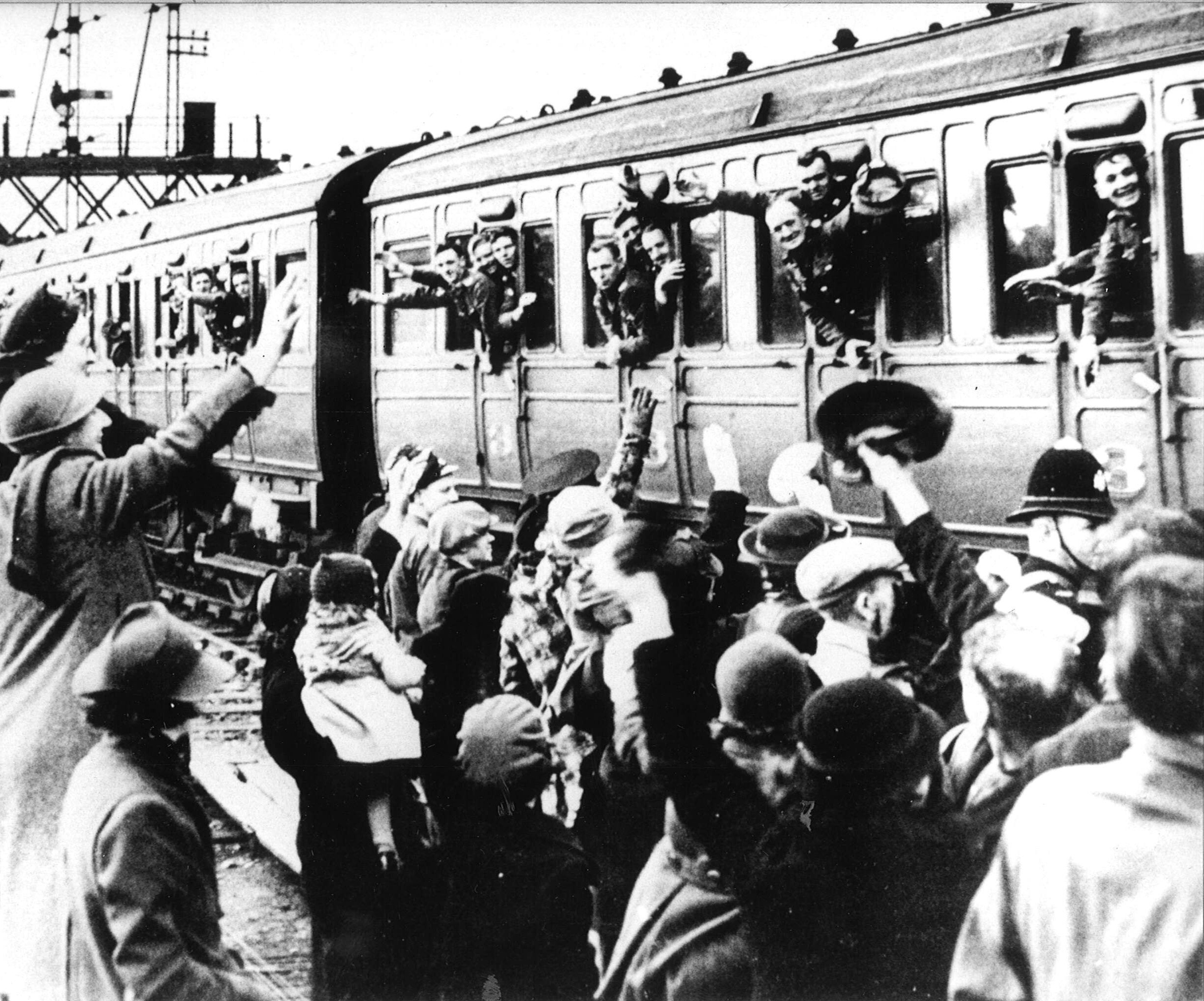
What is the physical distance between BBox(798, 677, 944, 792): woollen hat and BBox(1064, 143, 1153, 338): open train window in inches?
41.6

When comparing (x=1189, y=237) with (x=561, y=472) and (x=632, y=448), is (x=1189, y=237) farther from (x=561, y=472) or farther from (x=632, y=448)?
(x=561, y=472)

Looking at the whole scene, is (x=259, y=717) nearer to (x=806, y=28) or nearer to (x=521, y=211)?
(x=521, y=211)

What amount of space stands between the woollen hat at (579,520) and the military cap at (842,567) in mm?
620

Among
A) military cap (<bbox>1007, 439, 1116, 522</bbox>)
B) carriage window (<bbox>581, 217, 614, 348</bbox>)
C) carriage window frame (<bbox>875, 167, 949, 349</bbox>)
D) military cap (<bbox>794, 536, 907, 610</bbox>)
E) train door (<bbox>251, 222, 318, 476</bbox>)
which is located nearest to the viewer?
military cap (<bbox>1007, 439, 1116, 522</bbox>)

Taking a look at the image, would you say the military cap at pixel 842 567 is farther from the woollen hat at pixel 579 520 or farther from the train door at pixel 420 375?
the train door at pixel 420 375

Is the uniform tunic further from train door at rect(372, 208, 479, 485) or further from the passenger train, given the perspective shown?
train door at rect(372, 208, 479, 485)

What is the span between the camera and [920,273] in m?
3.17

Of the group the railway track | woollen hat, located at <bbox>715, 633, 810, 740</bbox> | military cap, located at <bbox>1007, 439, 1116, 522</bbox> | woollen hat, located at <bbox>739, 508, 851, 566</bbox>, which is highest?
military cap, located at <bbox>1007, 439, 1116, 522</bbox>

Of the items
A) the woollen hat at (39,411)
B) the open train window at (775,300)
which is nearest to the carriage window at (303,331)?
the woollen hat at (39,411)

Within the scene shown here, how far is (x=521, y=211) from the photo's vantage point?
3.98 m

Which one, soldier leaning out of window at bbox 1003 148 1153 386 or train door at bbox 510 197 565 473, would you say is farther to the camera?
train door at bbox 510 197 565 473

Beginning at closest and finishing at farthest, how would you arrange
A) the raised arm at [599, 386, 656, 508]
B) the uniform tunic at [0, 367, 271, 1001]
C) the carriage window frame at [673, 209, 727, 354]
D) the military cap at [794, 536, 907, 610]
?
the military cap at [794, 536, 907, 610], the carriage window frame at [673, 209, 727, 354], the raised arm at [599, 386, 656, 508], the uniform tunic at [0, 367, 271, 1001]

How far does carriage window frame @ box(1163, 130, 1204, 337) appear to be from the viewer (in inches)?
109

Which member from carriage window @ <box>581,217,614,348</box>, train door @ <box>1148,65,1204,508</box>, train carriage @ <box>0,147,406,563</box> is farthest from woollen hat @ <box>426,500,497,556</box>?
train door @ <box>1148,65,1204,508</box>
